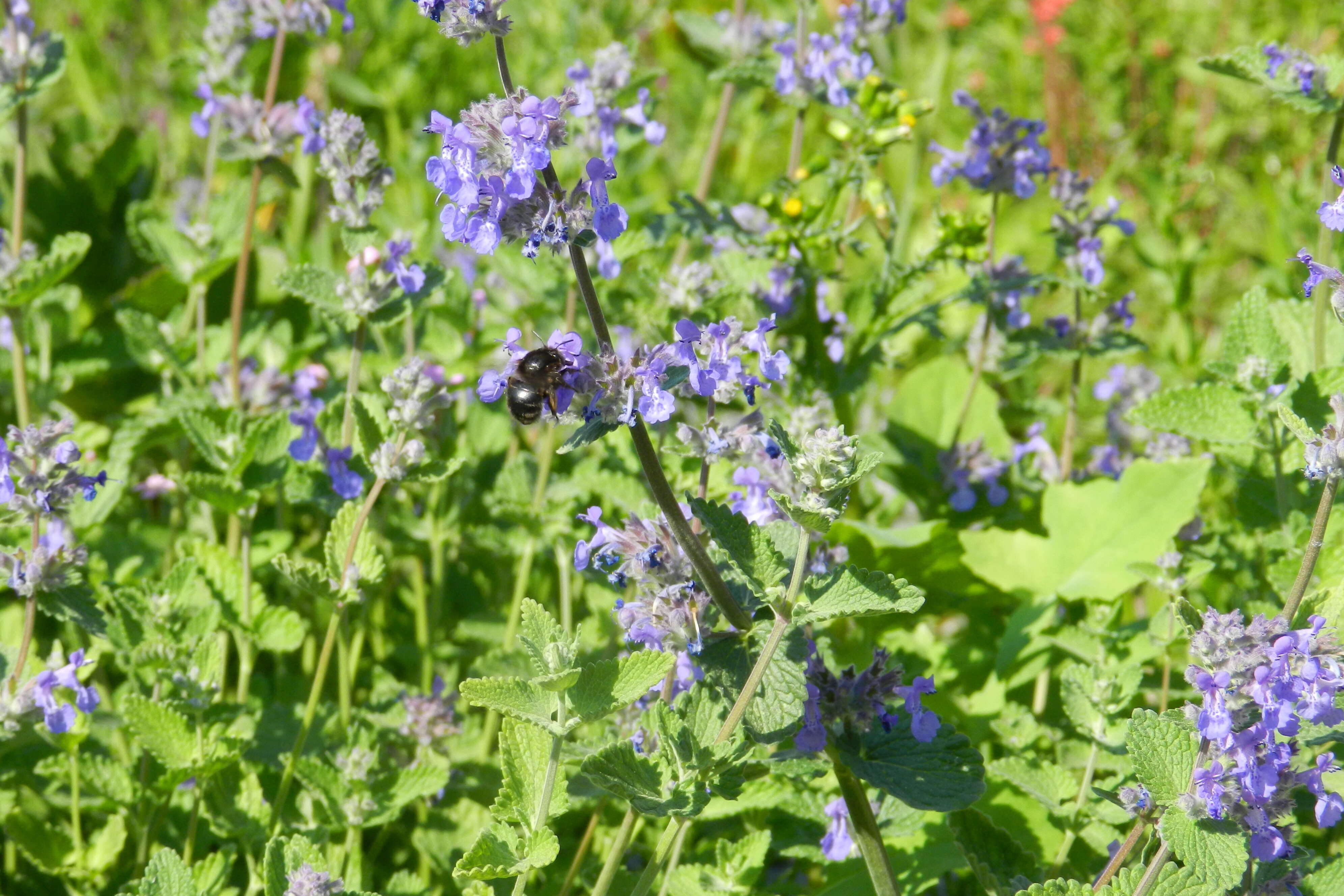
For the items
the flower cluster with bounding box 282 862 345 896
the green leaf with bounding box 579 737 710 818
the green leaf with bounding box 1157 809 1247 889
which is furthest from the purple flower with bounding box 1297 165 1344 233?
the flower cluster with bounding box 282 862 345 896

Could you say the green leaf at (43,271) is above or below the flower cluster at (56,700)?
above

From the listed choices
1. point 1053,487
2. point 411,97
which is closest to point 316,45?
point 411,97

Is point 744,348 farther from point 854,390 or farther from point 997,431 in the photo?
point 997,431

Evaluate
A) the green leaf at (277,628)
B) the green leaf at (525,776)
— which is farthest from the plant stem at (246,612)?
the green leaf at (525,776)

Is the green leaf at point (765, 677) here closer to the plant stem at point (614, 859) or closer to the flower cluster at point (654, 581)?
the flower cluster at point (654, 581)

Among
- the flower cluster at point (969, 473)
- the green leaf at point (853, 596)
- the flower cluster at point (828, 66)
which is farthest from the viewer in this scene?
the flower cluster at point (969, 473)

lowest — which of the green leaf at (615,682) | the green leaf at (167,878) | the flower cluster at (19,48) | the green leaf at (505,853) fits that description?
the green leaf at (505,853)

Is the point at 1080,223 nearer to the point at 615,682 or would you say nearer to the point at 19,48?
the point at 615,682
